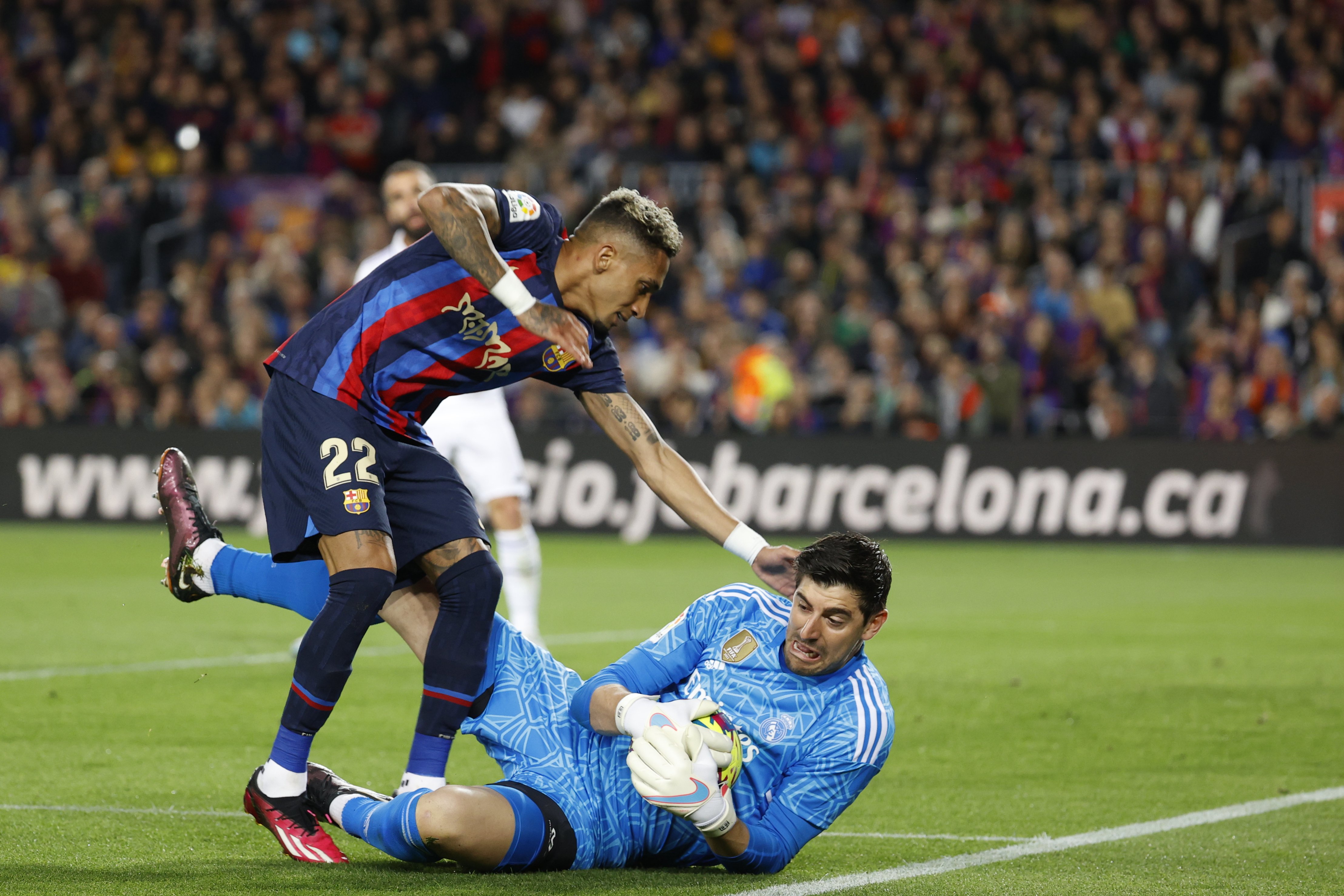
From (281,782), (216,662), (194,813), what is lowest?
(216,662)

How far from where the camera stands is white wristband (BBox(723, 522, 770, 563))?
17.8 ft

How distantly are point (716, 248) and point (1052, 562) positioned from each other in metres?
5.75

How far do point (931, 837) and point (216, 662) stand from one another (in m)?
5.07

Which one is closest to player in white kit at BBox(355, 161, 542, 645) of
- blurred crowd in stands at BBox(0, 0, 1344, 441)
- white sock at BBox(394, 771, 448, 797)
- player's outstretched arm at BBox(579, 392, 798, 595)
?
player's outstretched arm at BBox(579, 392, 798, 595)

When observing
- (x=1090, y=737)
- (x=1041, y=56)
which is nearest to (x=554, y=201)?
(x=1041, y=56)

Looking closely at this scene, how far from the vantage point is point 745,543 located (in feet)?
18.1

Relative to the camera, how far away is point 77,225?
22188 millimetres

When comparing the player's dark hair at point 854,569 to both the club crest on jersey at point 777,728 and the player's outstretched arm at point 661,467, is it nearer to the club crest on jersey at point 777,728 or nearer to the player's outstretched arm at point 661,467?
the club crest on jersey at point 777,728

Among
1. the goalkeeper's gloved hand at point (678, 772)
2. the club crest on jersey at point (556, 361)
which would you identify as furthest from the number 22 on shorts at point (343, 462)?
the goalkeeper's gloved hand at point (678, 772)

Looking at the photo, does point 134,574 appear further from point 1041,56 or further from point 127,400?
point 1041,56

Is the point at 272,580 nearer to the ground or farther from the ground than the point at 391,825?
farther from the ground

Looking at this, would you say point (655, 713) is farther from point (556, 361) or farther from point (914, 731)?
point (914, 731)

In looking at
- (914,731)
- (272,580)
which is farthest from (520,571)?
(272,580)

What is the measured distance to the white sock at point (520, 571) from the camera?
370 inches
